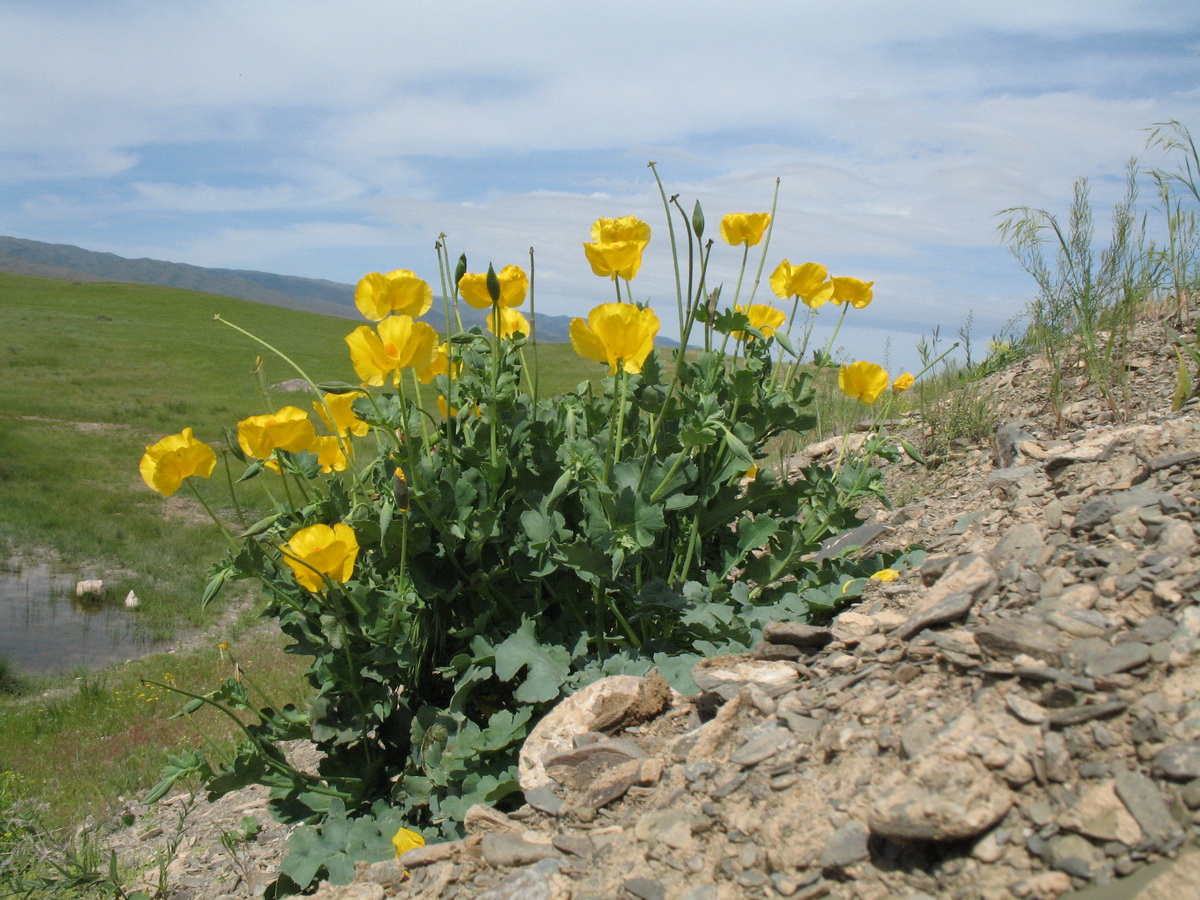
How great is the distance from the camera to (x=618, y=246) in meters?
2.52

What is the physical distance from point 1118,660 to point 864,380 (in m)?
1.68

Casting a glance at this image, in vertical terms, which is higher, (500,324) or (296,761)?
(500,324)

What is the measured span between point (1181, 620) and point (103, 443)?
20250 mm

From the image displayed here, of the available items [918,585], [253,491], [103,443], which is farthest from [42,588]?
[918,585]

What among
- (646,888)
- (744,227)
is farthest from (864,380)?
(646,888)

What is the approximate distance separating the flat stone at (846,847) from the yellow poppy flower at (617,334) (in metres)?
1.27

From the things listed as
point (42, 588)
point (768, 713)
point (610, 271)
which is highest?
point (610, 271)

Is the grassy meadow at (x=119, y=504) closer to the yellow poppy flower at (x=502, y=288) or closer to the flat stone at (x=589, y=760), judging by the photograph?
the yellow poppy flower at (x=502, y=288)

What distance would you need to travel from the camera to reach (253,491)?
14.1 meters

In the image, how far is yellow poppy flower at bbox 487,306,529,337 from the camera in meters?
2.67

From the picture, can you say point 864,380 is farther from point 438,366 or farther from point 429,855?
point 429,855

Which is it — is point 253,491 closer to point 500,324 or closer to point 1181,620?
point 500,324

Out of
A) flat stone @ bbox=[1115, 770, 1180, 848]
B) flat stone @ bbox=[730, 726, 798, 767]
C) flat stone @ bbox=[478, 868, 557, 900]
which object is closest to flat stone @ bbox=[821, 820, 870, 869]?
flat stone @ bbox=[730, 726, 798, 767]

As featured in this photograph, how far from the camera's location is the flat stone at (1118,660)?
1.48 m
